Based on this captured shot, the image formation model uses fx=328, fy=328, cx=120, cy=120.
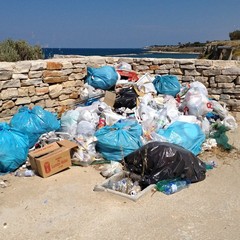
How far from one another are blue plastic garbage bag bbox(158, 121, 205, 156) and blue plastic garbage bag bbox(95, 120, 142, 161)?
42 cm

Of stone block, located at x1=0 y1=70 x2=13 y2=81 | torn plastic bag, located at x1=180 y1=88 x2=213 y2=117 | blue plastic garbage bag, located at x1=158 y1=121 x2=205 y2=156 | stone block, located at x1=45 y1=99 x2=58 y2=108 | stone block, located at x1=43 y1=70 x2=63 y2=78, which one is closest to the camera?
blue plastic garbage bag, located at x1=158 y1=121 x2=205 y2=156

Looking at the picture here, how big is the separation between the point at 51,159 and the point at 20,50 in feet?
15.1

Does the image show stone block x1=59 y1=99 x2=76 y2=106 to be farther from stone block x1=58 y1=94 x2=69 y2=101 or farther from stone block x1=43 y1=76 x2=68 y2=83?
stone block x1=43 y1=76 x2=68 y2=83

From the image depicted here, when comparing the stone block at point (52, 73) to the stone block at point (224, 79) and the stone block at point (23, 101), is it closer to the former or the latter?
the stone block at point (23, 101)

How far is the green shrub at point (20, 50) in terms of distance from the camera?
7.16m

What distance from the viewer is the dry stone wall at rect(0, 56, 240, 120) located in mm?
5117

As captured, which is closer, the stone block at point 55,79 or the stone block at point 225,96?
the stone block at point 55,79

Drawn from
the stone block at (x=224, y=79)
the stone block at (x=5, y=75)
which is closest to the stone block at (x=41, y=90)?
the stone block at (x=5, y=75)

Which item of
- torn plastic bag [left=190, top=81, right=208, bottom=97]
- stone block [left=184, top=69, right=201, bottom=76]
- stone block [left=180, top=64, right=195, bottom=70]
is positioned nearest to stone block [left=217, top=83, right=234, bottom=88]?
torn plastic bag [left=190, top=81, right=208, bottom=97]

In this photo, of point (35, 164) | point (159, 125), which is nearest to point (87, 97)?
point (159, 125)

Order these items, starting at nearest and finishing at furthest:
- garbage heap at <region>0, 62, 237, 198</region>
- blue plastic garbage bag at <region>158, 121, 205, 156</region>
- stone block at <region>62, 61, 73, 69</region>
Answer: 1. garbage heap at <region>0, 62, 237, 198</region>
2. blue plastic garbage bag at <region>158, 121, 205, 156</region>
3. stone block at <region>62, 61, 73, 69</region>

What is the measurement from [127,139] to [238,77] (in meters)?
3.11

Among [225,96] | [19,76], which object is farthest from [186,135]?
[19,76]

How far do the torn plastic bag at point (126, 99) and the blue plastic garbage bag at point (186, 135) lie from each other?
1034mm
